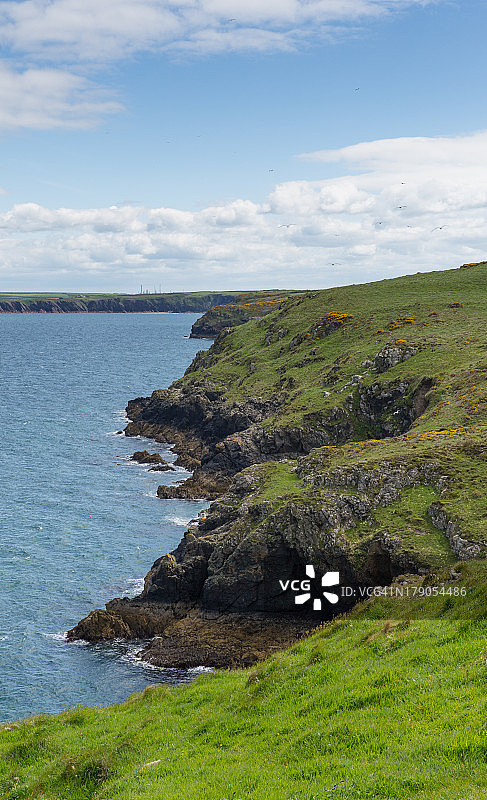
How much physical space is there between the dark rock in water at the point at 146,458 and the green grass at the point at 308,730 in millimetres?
57505

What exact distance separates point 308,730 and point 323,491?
87.9ft

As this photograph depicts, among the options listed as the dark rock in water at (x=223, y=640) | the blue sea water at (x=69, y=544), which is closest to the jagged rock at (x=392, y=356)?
the blue sea water at (x=69, y=544)

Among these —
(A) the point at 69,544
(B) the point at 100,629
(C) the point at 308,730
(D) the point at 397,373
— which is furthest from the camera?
(D) the point at 397,373

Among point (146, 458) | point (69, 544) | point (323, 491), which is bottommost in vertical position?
point (69, 544)

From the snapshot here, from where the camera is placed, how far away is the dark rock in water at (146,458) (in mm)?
83375

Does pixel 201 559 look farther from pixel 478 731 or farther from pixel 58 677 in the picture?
pixel 478 731

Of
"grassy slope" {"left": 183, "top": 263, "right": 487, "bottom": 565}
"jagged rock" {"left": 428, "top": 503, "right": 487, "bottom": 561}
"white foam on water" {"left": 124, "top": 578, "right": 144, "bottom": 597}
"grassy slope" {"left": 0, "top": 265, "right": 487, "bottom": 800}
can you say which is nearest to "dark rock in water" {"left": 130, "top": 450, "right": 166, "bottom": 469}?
"grassy slope" {"left": 183, "top": 263, "right": 487, "bottom": 565}

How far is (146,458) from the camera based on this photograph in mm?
84312

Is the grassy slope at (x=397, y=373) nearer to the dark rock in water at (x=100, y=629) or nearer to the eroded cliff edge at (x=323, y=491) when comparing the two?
the eroded cliff edge at (x=323, y=491)

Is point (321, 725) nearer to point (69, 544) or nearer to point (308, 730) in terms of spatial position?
point (308, 730)

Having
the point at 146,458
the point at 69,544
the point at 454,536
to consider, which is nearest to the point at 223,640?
the point at 454,536

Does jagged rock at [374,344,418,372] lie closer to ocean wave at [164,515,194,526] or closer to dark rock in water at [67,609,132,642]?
ocean wave at [164,515,194,526]

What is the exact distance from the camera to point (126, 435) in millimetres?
102312

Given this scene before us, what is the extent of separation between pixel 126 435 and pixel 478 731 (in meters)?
92.5
